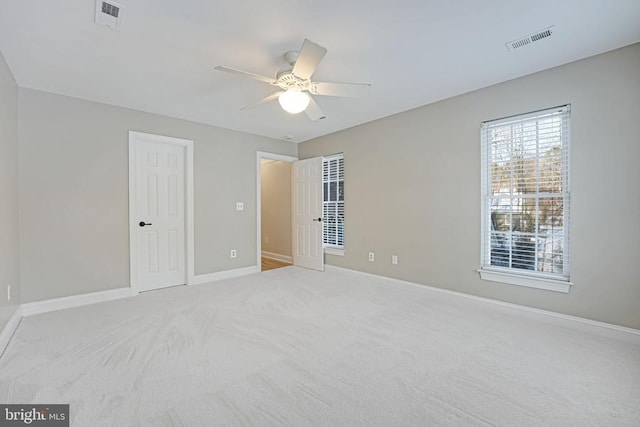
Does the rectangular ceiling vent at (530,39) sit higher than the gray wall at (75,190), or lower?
higher

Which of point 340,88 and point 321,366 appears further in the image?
point 340,88

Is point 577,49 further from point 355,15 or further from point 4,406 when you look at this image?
point 4,406

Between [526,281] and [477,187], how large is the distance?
1.13 meters

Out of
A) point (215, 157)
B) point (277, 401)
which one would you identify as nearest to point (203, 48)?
point (215, 157)

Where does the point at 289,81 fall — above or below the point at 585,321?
above

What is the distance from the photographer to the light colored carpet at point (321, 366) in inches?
64.4

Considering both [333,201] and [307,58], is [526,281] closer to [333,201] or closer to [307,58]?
[307,58]

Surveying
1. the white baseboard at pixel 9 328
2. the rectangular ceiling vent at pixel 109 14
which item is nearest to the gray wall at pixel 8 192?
the white baseboard at pixel 9 328

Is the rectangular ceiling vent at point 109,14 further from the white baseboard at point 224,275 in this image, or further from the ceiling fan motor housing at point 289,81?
the white baseboard at point 224,275

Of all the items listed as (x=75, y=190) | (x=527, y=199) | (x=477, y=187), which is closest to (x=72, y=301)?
(x=75, y=190)

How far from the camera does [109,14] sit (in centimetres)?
200

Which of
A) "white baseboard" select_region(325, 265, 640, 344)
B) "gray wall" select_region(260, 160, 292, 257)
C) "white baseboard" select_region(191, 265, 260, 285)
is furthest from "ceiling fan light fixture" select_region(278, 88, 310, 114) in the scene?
"gray wall" select_region(260, 160, 292, 257)

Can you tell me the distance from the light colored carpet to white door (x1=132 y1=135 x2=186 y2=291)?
2.56 ft

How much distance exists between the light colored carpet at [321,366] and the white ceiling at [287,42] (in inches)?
97.6
